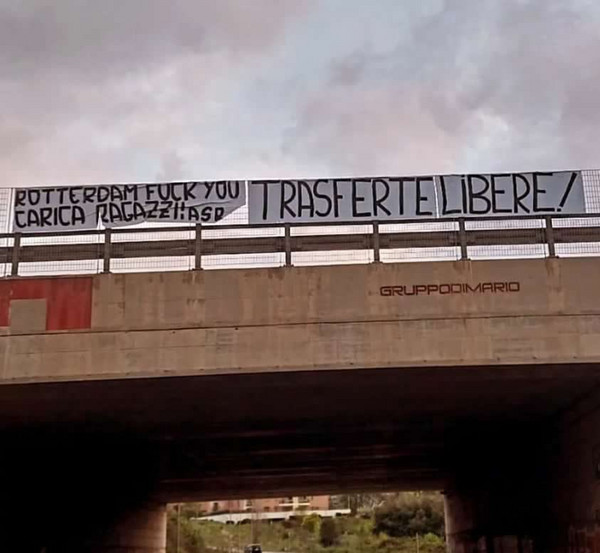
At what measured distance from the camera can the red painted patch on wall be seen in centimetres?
1596

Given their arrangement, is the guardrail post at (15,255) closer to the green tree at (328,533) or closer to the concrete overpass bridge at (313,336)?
the concrete overpass bridge at (313,336)

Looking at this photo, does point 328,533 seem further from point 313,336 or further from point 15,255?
point 313,336

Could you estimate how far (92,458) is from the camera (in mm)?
26875

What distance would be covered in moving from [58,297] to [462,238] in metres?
7.49

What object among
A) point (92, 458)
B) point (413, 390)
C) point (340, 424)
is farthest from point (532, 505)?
point (92, 458)

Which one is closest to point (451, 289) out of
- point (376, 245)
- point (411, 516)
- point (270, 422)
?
point (376, 245)

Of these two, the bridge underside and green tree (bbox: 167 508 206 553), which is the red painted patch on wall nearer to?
the bridge underside

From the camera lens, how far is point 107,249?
16.7 metres

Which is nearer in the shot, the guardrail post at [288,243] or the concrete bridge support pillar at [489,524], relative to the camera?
the guardrail post at [288,243]

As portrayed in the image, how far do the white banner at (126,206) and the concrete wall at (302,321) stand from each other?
5.64 feet

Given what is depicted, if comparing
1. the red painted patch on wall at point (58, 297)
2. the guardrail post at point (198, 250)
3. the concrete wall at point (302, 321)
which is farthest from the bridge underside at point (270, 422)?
the guardrail post at point (198, 250)

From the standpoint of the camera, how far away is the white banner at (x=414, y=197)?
17.3 m

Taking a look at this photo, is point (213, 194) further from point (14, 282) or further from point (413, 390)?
point (413, 390)

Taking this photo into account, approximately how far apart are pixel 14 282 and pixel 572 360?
33.2 ft
